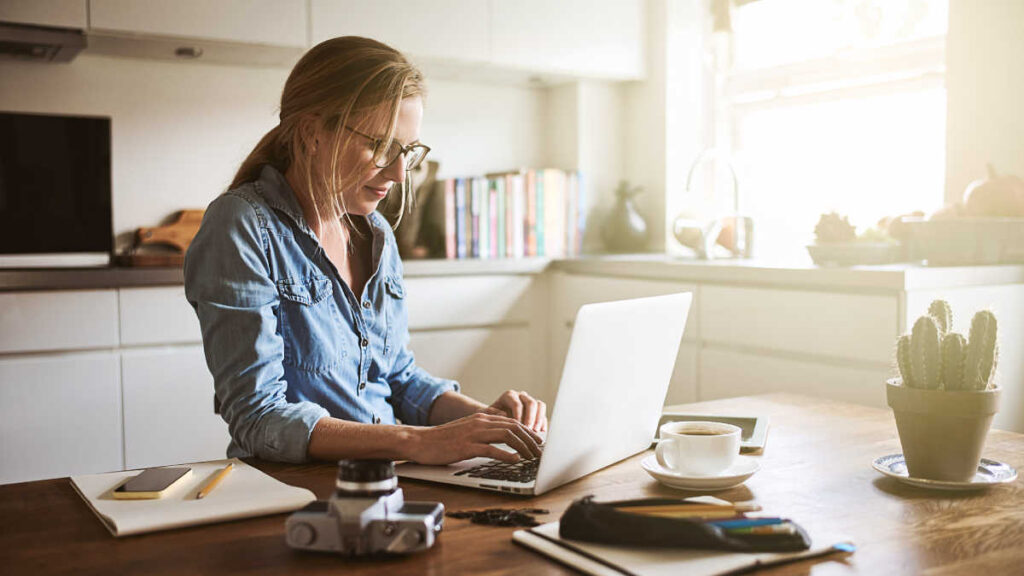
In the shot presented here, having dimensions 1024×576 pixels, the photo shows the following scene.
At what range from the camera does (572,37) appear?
371 cm

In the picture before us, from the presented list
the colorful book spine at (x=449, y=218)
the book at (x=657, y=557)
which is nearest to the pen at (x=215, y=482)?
the book at (x=657, y=557)

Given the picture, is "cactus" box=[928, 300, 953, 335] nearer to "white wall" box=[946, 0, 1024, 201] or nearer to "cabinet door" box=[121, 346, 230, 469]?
"white wall" box=[946, 0, 1024, 201]

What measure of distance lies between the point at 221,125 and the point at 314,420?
2497 mm

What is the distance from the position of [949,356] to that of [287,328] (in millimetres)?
910

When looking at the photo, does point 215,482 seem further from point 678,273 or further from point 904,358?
point 678,273

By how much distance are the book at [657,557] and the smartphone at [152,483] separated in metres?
0.41

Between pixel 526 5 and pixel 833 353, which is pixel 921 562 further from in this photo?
pixel 526 5

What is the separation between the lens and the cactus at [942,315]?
110 cm

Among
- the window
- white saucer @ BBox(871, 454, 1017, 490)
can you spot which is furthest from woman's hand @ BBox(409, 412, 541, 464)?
the window

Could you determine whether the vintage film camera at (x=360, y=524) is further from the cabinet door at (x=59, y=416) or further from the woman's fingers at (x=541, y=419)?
the cabinet door at (x=59, y=416)

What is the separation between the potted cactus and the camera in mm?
1035

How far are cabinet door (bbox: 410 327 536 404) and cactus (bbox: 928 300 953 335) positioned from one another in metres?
2.39

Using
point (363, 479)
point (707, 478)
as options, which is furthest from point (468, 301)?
point (363, 479)

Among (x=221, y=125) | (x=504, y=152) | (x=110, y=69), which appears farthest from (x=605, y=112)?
(x=110, y=69)
